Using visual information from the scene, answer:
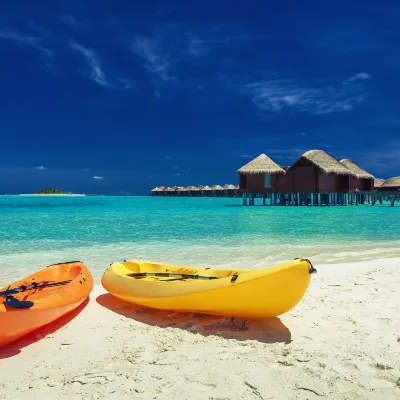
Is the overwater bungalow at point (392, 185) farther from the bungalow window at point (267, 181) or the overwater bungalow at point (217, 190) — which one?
the overwater bungalow at point (217, 190)

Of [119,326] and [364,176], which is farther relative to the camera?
[364,176]

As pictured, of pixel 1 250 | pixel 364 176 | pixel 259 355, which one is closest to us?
pixel 259 355

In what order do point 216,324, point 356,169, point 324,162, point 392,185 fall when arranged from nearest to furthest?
point 216,324, point 324,162, point 356,169, point 392,185

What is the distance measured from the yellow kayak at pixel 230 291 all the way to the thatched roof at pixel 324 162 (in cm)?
2823

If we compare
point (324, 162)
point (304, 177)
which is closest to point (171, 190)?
point (304, 177)

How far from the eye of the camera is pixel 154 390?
98.3 inches

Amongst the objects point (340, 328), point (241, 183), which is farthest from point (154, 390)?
point (241, 183)

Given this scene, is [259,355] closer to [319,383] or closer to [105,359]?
[319,383]

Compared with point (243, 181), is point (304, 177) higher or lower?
higher

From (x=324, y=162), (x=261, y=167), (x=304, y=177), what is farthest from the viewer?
(x=261, y=167)

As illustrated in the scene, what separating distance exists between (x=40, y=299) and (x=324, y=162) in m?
30.7

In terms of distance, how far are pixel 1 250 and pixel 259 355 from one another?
8.64 meters

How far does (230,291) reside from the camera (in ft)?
11.3

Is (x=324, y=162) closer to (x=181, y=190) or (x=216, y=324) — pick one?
(x=216, y=324)
